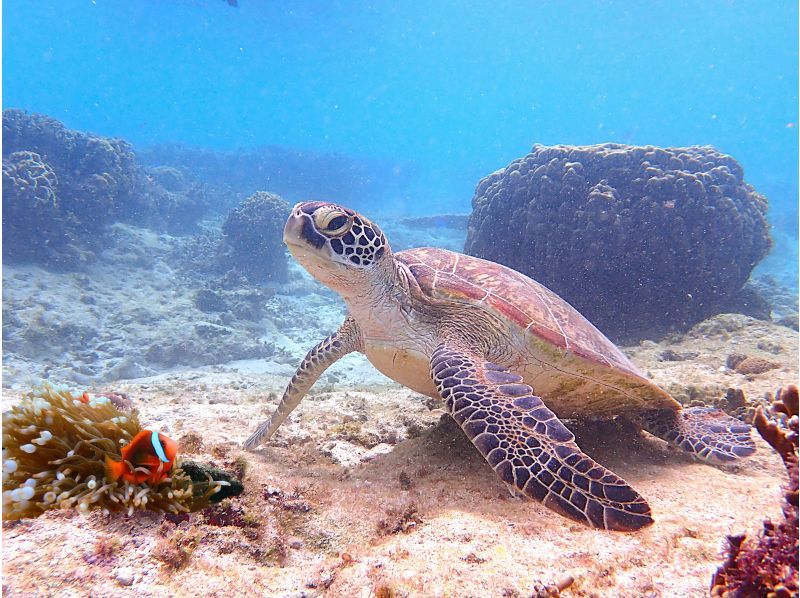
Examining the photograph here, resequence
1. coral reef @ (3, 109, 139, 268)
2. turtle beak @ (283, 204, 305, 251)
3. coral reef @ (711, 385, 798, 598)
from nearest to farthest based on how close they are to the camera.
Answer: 1. coral reef @ (711, 385, 798, 598)
2. turtle beak @ (283, 204, 305, 251)
3. coral reef @ (3, 109, 139, 268)

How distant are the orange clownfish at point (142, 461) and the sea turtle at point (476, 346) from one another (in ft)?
5.25

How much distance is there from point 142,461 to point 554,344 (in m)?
2.86

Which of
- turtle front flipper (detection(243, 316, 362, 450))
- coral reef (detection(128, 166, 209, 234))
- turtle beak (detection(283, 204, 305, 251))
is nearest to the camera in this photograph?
turtle beak (detection(283, 204, 305, 251))

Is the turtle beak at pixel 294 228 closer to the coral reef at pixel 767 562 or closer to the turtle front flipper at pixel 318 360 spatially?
the turtle front flipper at pixel 318 360

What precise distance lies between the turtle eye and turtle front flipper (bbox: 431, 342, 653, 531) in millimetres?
1307

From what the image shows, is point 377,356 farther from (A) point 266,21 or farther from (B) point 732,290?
(A) point 266,21

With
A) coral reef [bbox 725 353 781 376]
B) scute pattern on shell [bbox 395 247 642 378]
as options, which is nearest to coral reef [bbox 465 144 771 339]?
coral reef [bbox 725 353 781 376]

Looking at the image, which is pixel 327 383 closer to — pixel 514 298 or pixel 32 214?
pixel 514 298

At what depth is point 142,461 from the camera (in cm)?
174

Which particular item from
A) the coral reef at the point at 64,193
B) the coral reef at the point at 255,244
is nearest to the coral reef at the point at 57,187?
the coral reef at the point at 64,193

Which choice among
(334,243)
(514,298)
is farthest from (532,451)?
(334,243)

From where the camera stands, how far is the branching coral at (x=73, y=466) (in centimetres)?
161

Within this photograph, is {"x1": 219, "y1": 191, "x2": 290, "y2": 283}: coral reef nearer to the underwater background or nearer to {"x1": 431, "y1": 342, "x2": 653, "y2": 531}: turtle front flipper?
the underwater background

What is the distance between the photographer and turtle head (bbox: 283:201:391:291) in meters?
2.92
